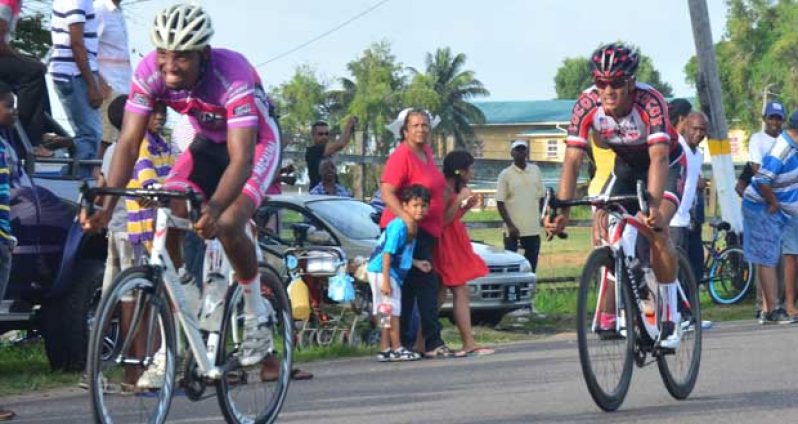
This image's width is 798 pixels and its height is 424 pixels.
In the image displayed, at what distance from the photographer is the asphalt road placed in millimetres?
9750

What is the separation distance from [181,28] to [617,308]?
3.01 m

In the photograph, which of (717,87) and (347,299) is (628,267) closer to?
(347,299)

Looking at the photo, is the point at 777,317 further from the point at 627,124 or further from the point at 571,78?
the point at 571,78

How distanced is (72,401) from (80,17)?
392 cm

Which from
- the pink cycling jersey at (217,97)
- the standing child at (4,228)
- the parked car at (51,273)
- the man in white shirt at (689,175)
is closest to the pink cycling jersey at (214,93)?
the pink cycling jersey at (217,97)

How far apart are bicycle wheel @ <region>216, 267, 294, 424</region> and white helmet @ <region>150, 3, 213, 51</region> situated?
1.20 meters

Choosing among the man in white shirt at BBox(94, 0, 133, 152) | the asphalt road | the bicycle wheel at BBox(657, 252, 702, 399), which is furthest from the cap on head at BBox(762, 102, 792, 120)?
the bicycle wheel at BBox(657, 252, 702, 399)

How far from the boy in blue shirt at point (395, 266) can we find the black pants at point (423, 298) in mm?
Result: 186

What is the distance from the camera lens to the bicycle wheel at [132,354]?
746 cm

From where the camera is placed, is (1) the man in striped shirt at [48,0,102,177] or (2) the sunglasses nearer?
(2) the sunglasses

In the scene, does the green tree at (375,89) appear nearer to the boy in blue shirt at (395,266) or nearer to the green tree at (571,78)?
the green tree at (571,78)

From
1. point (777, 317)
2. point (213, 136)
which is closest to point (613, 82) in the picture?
point (213, 136)

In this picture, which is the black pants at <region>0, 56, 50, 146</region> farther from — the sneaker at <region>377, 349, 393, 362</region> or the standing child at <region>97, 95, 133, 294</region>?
the sneaker at <region>377, 349, 393, 362</region>

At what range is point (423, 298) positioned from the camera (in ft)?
47.9
